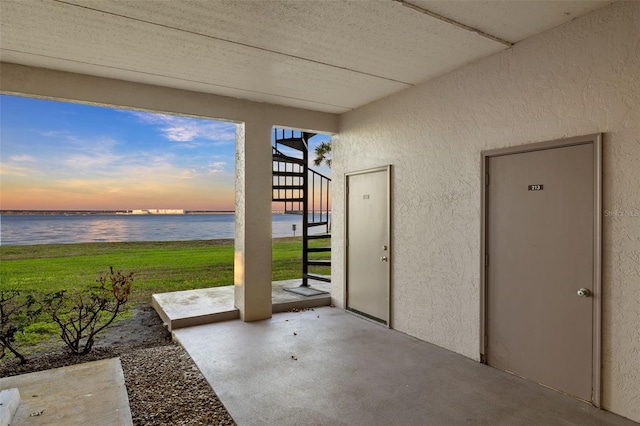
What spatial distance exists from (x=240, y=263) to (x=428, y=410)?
3.01 m

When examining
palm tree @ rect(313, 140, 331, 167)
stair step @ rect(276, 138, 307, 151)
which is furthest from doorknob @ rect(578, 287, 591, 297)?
palm tree @ rect(313, 140, 331, 167)

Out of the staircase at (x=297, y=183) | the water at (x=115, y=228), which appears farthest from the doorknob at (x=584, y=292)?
the water at (x=115, y=228)

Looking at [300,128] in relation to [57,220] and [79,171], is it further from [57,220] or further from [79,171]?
[57,220]

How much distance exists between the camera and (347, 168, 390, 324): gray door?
450cm

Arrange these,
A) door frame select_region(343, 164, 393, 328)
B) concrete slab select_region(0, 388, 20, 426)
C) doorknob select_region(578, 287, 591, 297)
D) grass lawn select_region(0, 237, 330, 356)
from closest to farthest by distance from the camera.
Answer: concrete slab select_region(0, 388, 20, 426) → doorknob select_region(578, 287, 591, 297) → door frame select_region(343, 164, 393, 328) → grass lawn select_region(0, 237, 330, 356)

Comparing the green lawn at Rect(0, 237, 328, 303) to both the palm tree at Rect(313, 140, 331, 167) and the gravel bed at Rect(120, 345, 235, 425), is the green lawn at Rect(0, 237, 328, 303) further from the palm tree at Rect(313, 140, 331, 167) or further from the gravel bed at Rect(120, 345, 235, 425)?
the gravel bed at Rect(120, 345, 235, 425)

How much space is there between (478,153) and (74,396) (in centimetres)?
414

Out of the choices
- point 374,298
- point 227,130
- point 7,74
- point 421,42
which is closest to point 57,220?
point 227,130

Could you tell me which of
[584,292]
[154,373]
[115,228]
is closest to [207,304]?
[154,373]

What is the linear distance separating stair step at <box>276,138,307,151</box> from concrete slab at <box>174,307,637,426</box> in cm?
324

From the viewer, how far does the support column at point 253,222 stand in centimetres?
455

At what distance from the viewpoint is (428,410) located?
2443 mm

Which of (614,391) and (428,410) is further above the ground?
(614,391)

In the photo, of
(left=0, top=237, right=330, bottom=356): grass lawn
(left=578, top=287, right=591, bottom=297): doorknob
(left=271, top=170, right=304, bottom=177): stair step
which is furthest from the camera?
(left=0, top=237, right=330, bottom=356): grass lawn
